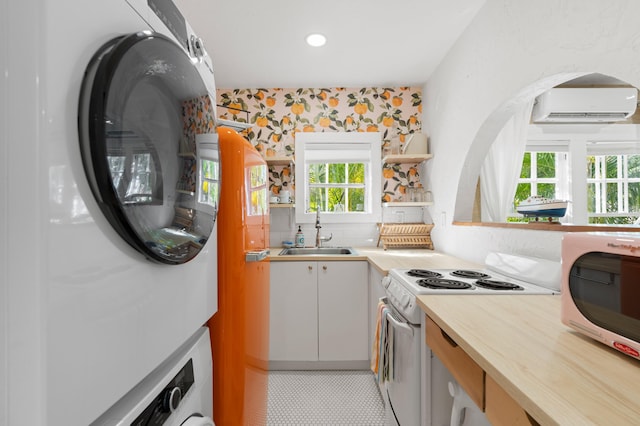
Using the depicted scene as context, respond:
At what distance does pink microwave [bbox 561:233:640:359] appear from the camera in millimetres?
683

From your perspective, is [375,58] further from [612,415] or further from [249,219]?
[612,415]

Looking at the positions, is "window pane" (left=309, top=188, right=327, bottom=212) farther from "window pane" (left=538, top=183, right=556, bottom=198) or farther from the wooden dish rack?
"window pane" (left=538, top=183, right=556, bottom=198)

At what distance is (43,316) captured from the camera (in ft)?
1.27

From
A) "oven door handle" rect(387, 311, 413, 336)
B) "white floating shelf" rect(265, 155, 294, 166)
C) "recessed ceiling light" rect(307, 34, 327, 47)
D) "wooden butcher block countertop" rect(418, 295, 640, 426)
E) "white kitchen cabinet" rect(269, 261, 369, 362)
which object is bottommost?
"white kitchen cabinet" rect(269, 261, 369, 362)

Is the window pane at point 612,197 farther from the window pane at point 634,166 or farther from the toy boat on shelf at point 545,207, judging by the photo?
the toy boat on shelf at point 545,207

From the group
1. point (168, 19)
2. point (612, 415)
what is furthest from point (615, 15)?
point (168, 19)

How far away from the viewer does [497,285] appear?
4.33ft

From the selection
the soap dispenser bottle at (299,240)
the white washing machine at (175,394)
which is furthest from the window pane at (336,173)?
the white washing machine at (175,394)

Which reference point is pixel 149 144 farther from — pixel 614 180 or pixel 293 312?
pixel 614 180

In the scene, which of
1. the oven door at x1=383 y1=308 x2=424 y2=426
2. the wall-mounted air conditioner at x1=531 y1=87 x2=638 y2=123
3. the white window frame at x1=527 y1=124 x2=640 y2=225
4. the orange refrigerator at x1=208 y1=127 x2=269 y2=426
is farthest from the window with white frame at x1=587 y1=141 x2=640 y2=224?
the orange refrigerator at x1=208 y1=127 x2=269 y2=426

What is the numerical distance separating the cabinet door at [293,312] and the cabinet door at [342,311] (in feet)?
0.20

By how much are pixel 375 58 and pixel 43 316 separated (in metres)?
2.66

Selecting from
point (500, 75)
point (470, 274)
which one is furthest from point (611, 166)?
point (470, 274)

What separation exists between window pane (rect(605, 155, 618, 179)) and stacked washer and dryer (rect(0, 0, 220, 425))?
3787 mm
